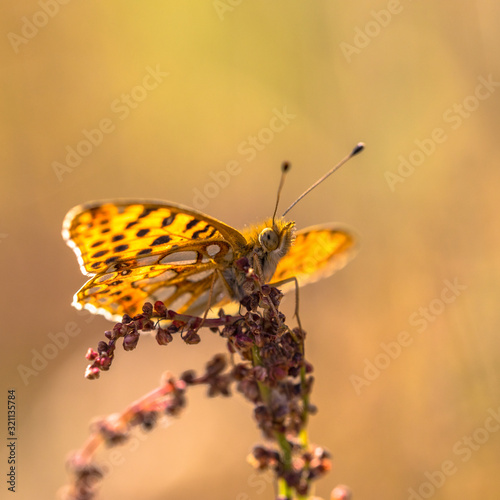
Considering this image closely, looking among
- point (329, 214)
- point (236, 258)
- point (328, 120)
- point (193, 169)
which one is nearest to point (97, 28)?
point (193, 169)

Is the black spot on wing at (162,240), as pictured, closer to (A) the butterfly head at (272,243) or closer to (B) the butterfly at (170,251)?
(B) the butterfly at (170,251)
